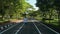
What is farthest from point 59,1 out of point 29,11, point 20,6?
point 29,11

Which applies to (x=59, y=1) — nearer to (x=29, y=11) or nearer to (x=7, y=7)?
(x=7, y=7)

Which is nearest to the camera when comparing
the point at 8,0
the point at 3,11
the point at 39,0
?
the point at 8,0

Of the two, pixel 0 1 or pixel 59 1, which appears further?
pixel 0 1

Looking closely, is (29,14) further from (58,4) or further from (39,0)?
(58,4)

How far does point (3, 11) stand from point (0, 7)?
684 centimetres

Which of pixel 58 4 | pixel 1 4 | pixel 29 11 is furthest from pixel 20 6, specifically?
pixel 29 11

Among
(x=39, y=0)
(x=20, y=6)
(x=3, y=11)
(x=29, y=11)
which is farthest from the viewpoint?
(x=29, y=11)

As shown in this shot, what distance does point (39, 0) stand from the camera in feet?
219

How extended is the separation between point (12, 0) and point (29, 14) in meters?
121

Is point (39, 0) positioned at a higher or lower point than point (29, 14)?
Result: higher

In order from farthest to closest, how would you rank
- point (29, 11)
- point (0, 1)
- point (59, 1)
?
point (29, 11) < point (0, 1) < point (59, 1)

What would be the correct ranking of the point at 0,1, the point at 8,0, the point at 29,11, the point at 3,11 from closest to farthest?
the point at 0,1 → the point at 8,0 → the point at 3,11 → the point at 29,11

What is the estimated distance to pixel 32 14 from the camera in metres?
178

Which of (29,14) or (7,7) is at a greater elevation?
(7,7)
